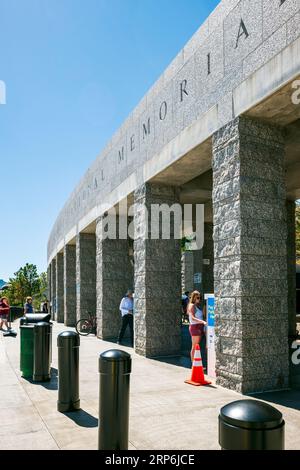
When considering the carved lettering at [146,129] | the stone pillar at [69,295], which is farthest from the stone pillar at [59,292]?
the carved lettering at [146,129]

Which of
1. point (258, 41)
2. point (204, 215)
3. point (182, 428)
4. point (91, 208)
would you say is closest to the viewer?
point (182, 428)

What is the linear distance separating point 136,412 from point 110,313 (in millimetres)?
9146

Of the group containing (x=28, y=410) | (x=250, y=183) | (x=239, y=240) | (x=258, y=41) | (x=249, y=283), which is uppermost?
(x=258, y=41)

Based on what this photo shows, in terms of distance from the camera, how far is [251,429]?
2354mm

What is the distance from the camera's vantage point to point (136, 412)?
5.91 metres

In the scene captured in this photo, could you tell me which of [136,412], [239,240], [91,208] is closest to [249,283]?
[239,240]

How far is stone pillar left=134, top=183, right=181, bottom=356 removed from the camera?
10.7 metres

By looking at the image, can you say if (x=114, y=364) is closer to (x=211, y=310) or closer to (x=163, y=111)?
(x=211, y=310)

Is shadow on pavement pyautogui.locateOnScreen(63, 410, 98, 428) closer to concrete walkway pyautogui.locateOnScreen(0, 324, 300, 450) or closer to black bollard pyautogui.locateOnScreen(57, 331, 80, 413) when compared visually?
concrete walkway pyautogui.locateOnScreen(0, 324, 300, 450)

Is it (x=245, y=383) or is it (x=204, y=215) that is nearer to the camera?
(x=245, y=383)

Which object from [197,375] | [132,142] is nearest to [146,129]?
[132,142]

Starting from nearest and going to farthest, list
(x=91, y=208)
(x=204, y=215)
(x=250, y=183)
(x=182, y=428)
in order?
(x=182, y=428) < (x=250, y=183) < (x=91, y=208) < (x=204, y=215)

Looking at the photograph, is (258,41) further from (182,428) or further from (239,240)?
(182,428)

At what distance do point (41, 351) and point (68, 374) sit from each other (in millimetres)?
2165
